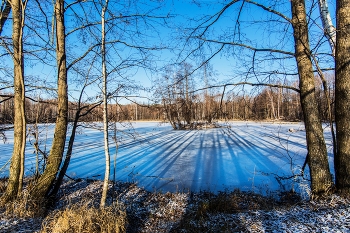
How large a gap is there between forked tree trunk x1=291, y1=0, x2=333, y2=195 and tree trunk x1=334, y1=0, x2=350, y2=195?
22cm

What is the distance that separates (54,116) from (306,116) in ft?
16.5

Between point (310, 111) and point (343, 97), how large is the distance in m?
0.53

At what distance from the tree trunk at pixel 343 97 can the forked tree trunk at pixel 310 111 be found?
8.6 inches

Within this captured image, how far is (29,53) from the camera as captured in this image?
14.3ft

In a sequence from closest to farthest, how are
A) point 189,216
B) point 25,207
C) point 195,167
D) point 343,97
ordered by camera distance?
point 25,207 < point 343,97 < point 189,216 < point 195,167

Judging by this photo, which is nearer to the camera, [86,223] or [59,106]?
[86,223]

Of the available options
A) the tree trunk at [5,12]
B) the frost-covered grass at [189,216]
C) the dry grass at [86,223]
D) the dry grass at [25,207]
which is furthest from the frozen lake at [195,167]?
the tree trunk at [5,12]

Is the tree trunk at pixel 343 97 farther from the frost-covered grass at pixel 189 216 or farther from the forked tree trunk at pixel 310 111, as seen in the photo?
the frost-covered grass at pixel 189 216

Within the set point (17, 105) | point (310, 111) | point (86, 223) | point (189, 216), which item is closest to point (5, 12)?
point (17, 105)

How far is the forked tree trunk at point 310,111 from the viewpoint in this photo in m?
3.94

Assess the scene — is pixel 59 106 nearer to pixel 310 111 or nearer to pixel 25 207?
pixel 25 207

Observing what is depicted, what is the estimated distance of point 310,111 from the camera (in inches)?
158

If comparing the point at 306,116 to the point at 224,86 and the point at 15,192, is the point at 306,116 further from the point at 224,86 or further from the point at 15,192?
the point at 15,192

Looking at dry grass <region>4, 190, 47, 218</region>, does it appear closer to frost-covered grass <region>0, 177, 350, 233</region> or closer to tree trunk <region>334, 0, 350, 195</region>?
frost-covered grass <region>0, 177, 350, 233</region>
